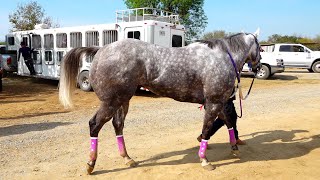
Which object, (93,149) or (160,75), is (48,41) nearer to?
(93,149)

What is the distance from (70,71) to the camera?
5.19m

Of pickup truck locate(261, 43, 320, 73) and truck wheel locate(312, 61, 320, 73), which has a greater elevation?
pickup truck locate(261, 43, 320, 73)

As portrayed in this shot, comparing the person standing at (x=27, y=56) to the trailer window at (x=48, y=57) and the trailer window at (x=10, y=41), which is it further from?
the trailer window at (x=10, y=41)

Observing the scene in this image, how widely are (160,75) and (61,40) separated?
11.4 m

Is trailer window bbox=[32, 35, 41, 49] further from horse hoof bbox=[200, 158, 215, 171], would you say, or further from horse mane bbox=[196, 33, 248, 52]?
horse hoof bbox=[200, 158, 215, 171]

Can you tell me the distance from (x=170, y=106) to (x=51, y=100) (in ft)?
15.0

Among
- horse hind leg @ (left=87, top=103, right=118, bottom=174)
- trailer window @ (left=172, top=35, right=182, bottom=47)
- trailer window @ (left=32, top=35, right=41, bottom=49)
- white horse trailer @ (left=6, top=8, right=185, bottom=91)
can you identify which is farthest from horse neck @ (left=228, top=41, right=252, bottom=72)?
trailer window @ (left=32, top=35, right=41, bottom=49)

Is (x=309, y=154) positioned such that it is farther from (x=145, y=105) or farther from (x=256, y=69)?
(x=145, y=105)

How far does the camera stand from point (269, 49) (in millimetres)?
24562

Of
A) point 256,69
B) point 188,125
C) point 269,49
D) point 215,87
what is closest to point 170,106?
point 188,125

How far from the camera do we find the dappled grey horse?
4684 mm

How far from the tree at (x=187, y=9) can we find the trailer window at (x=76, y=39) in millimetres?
26289

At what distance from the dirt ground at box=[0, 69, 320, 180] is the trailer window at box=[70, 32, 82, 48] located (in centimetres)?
410

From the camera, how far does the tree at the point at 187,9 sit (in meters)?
40.6
